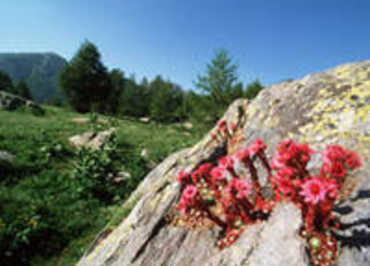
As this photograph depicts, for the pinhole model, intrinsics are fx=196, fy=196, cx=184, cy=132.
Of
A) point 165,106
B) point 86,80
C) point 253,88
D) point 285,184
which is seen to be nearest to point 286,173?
point 285,184

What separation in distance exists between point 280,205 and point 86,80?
35.0 metres

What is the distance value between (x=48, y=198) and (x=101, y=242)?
10.2 ft

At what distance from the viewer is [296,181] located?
1787mm

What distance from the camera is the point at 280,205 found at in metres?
2.57

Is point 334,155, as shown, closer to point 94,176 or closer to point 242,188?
point 242,188

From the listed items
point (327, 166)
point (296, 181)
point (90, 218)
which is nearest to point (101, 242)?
point (90, 218)

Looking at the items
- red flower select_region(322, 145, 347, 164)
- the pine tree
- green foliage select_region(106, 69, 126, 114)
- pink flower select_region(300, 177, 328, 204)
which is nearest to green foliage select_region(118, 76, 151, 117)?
green foliage select_region(106, 69, 126, 114)

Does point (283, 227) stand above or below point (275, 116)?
below

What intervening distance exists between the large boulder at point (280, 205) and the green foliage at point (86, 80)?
29.7 m

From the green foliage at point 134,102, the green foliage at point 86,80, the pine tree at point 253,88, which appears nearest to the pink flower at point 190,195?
the green foliage at point 86,80

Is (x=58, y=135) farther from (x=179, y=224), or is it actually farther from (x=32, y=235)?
(x=179, y=224)

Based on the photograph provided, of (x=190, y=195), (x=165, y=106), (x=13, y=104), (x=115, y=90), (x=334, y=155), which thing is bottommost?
(x=13, y=104)

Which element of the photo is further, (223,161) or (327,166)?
(223,161)

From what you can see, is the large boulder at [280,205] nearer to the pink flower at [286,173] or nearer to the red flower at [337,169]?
the red flower at [337,169]
